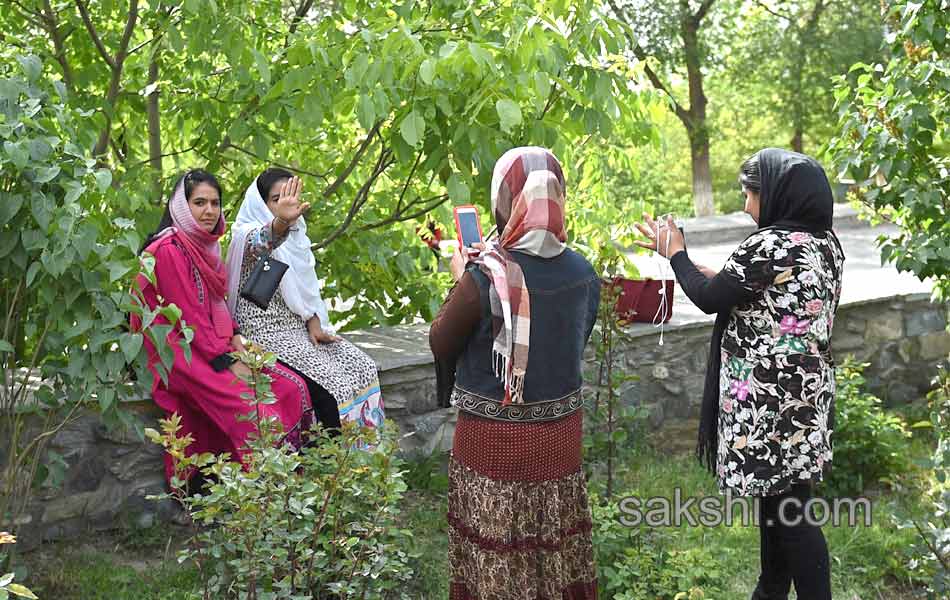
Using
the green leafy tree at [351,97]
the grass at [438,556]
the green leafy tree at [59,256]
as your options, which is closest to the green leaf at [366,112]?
the green leafy tree at [351,97]

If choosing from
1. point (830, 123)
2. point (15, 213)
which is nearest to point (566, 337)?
point (15, 213)

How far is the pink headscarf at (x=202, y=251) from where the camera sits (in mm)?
4082

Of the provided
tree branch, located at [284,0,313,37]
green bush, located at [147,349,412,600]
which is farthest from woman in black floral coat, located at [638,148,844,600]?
tree branch, located at [284,0,313,37]

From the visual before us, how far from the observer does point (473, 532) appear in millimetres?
3162

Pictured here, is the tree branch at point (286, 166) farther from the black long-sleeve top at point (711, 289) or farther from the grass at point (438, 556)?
the black long-sleeve top at point (711, 289)

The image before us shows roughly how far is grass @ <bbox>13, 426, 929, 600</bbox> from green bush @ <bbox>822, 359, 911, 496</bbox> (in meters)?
0.22

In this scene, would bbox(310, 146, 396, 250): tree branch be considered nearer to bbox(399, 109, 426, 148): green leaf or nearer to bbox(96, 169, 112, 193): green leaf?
bbox(399, 109, 426, 148): green leaf

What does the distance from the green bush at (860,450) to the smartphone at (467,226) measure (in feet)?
8.99

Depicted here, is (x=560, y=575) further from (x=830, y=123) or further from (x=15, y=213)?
(x=830, y=123)

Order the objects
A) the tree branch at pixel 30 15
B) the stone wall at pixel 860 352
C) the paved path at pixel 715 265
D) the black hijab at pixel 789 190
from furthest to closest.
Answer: the stone wall at pixel 860 352, the paved path at pixel 715 265, the tree branch at pixel 30 15, the black hijab at pixel 789 190

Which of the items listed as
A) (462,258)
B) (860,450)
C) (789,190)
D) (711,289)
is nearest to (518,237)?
(462,258)

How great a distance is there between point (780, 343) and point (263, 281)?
1.98 metres

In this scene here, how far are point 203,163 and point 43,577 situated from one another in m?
2.71

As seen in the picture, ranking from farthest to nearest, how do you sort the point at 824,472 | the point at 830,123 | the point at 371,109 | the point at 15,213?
the point at 830,123
the point at 371,109
the point at 824,472
the point at 15,213
